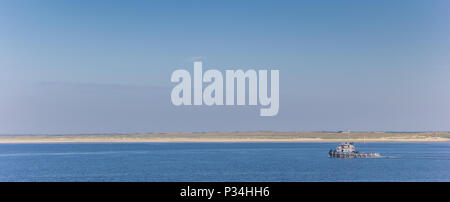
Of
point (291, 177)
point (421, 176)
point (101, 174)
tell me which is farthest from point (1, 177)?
point (421, 176)

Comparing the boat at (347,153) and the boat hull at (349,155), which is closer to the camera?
the boat hull at (349,155)

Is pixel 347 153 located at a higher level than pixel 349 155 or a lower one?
higher

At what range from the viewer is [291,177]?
80.9 meters

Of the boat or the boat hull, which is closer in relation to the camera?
the boat hull

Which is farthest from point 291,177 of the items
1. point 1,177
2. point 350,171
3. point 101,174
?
point 1,177

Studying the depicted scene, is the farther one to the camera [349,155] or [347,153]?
[347,153]

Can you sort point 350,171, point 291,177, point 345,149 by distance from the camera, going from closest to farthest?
point 291,177 → point 350,171 → point 345,149
